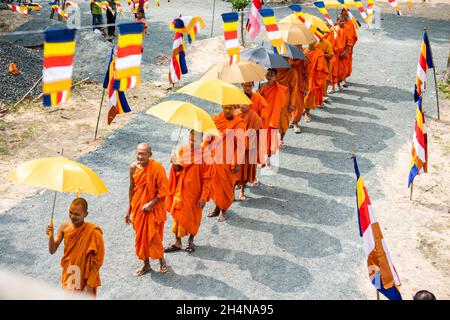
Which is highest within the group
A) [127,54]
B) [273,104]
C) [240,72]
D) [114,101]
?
[127,54]

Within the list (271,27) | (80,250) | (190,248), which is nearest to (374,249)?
(190,248)

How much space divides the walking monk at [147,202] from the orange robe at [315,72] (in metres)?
5.46

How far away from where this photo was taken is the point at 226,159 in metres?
6.81

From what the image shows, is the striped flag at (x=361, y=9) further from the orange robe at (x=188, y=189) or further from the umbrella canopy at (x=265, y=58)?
the orange robe at (x=188, y=189)

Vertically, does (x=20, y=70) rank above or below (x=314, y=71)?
below

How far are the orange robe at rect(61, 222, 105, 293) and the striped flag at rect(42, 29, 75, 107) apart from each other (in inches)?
61.8

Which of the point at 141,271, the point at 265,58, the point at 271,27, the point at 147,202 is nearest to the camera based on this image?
the point at 147,202

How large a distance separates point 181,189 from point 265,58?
10.3 feet

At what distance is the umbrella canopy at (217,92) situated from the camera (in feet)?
21.5

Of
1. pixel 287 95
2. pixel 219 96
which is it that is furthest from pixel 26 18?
pixel 219 96

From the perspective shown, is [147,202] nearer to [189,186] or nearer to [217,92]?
[189,186]

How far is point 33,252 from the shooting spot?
20.5 ft

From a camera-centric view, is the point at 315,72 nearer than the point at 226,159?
No

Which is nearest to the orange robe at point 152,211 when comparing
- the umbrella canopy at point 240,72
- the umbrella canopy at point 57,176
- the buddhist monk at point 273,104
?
the umbrella canopy at point 57,176
